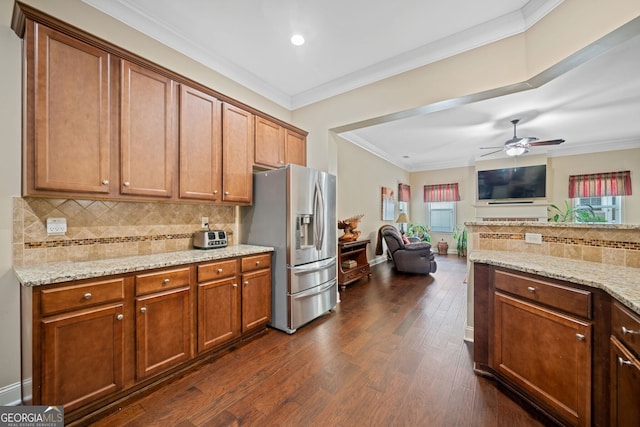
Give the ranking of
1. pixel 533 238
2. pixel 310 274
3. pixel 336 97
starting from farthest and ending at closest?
pixel 336 97, pixel 310 274, pixel 533 238

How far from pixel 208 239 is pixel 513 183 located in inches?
288

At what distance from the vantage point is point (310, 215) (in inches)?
111

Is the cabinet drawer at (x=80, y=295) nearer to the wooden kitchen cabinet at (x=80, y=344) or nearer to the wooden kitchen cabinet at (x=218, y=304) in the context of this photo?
the wooden kitchen cabinet at (x=80, y=344)

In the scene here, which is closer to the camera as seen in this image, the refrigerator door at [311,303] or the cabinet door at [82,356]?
the cabinet door at [82,356]

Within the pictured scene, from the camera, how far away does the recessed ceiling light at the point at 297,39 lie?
246cm

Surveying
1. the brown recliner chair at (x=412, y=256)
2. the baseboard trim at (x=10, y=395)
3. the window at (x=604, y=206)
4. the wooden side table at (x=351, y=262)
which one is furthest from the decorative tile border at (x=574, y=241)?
the window at (x=604, y=206)

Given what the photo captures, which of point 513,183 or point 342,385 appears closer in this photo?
point 342,385

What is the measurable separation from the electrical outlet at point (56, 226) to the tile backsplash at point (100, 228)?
0.08ft

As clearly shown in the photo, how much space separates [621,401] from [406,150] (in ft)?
19.8

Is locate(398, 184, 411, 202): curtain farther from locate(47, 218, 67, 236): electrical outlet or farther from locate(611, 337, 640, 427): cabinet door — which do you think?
locate(47, 218, 67, 236): electrical outlet

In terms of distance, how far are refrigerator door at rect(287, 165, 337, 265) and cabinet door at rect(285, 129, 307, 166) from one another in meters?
0.59

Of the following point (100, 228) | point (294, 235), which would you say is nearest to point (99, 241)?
point (100, 228)

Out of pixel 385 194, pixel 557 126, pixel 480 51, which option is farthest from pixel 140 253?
pixel 557 126

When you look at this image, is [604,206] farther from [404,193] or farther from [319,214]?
[319,214]
